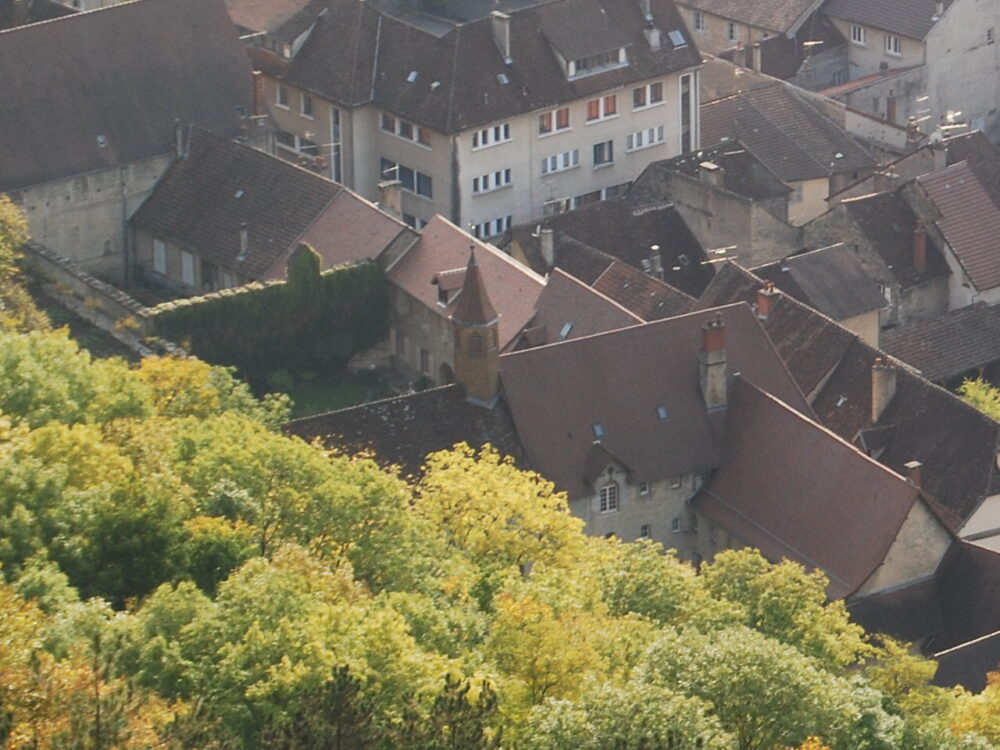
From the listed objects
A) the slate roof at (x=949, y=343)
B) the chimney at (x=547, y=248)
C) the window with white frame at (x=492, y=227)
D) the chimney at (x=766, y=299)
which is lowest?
the window with white frame at (x=492, y=227)

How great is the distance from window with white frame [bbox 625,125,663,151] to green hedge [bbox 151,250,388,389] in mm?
19364

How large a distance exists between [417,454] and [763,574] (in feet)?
51.5

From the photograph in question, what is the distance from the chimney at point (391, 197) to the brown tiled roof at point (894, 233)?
1667 cm

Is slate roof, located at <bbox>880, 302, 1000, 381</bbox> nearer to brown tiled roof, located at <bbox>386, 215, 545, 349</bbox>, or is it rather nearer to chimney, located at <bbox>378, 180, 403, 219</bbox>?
brown tiled roof, located at <bbox>386, 215, 545, 349</bbox>

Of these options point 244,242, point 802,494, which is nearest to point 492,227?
point 244,242

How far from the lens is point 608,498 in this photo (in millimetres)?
79625

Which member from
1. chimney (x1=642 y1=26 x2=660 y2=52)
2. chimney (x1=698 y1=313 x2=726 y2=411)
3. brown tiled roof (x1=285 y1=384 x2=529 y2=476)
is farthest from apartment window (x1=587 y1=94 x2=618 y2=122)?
brown tiled roof (x1=285 y1=384 x2=529 y2=476)

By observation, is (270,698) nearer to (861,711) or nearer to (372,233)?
(861,711)

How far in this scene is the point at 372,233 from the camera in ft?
303

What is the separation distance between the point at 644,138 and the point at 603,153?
90.0 inches

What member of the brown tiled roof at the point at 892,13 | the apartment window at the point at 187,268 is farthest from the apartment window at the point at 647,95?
the apartment window at the point at 187,268

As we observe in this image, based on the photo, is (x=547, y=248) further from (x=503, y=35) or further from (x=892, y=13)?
(x=892, y=13)

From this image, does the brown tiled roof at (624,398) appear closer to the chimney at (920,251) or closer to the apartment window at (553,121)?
the chimney at (920,251)

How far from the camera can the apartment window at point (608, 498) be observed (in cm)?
7950
